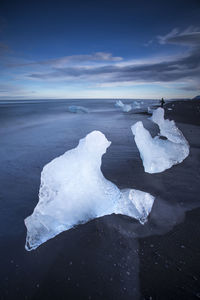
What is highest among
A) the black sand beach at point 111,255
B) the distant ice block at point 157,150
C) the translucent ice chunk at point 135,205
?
the distant ice block at point 157,150

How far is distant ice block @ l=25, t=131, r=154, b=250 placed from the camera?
198 cm

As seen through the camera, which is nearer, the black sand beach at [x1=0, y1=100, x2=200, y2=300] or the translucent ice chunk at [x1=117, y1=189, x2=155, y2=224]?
the black sand beach at [x1=0, y1=100, x2=200, y2=300]

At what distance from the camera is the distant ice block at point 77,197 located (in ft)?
6.50

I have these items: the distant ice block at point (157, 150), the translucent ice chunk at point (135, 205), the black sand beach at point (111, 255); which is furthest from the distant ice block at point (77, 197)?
the distant ice block at point (157, 150)

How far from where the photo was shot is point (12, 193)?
2.97 meters

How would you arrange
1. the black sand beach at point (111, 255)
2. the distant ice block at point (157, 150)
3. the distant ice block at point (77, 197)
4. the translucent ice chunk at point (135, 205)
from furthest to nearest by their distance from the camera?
the distant ice block at point (157, 150) → the translucent ice chunk at point (135, 205) → the distant ice block at point (77, 197) → the black sand beach at point (111, 255)

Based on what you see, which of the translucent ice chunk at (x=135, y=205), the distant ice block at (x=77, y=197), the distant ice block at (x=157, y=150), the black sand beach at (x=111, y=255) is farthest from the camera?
the distant ice block at (x=157, y=150)

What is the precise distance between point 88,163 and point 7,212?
1.55m

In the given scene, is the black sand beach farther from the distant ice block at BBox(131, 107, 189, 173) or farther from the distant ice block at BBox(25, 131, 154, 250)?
the distant ice block at BBox(131, 107, 189, 173)

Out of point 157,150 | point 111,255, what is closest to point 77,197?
point 111,255

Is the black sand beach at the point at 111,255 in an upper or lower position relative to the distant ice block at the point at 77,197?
lower

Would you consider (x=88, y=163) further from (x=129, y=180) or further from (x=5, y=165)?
(x=5, y=165)

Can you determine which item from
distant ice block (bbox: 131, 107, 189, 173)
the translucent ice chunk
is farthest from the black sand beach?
distant ice block (bbox: 131, 107, 189, 173)

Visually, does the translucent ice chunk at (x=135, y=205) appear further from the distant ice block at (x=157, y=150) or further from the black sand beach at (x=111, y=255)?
the distant ice block at (x=157, y=150)
